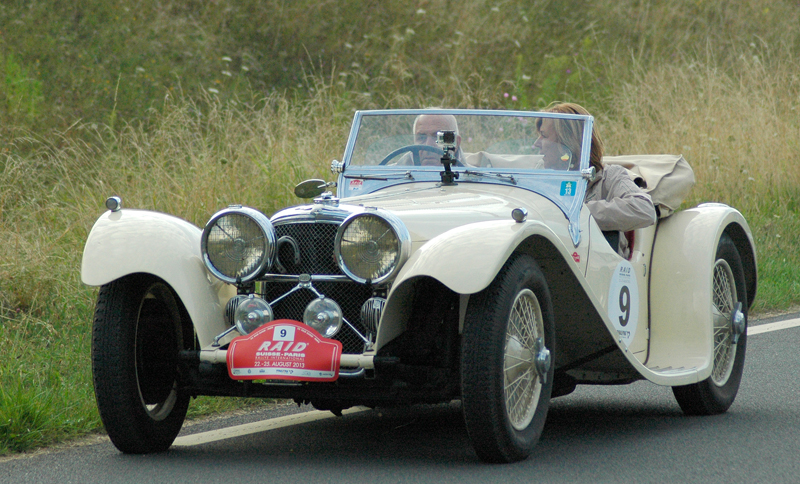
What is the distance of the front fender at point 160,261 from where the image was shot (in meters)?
3.75

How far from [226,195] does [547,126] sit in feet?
13.8

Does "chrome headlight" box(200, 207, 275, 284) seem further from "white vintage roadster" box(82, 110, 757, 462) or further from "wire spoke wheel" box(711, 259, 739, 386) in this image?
"wire spoke wheel" box(711, 259, 739, 386)

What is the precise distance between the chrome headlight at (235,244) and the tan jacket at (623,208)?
Answer: 172 cm

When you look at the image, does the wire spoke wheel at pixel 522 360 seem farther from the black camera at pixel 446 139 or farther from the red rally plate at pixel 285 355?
the black camera at pixel 446 139

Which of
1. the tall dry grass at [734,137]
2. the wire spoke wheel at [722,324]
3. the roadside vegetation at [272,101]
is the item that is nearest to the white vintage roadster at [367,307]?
the wire spoke wheel at [722,324]

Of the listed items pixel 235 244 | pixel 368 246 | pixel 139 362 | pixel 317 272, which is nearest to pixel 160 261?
pixel 235 244

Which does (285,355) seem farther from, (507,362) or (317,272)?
(507,362)

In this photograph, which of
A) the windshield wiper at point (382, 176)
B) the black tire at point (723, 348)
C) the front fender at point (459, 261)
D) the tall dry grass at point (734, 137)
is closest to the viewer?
the front fender at point (459, 261)

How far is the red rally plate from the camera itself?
353cm

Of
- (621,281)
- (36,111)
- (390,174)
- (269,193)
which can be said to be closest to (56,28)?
(36,111)

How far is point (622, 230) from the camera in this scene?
4859mm

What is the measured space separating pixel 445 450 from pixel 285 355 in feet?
2.83

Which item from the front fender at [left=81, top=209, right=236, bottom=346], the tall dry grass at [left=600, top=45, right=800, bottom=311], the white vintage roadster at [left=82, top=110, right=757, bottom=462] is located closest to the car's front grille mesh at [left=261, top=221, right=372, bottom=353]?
the white vintage roadster at [left=82, top=110, right=757, bottom=462]

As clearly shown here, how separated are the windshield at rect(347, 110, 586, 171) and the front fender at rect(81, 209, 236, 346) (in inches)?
52.1
